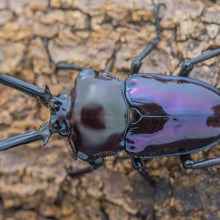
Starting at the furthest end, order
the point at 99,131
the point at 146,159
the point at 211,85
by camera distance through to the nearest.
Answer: the point at 146,159 < the point at 211,85 < the point at 99,131

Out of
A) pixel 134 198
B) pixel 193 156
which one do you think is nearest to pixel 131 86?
pixel 193 156

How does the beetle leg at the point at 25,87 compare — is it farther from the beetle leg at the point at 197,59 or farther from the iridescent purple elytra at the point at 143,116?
the beetle leg at the point at 197,59

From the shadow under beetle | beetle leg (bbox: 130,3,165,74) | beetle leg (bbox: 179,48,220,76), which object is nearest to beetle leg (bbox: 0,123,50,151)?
the shadow under beetle

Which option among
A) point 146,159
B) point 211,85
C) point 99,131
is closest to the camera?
point 99,131

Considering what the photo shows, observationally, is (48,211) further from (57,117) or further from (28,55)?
(28,55)

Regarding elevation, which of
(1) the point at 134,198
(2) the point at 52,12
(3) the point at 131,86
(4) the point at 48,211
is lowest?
(4) the point at 48,211

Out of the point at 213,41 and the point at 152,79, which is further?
the point at 213,41

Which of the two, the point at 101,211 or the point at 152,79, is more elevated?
the point at 152,79
